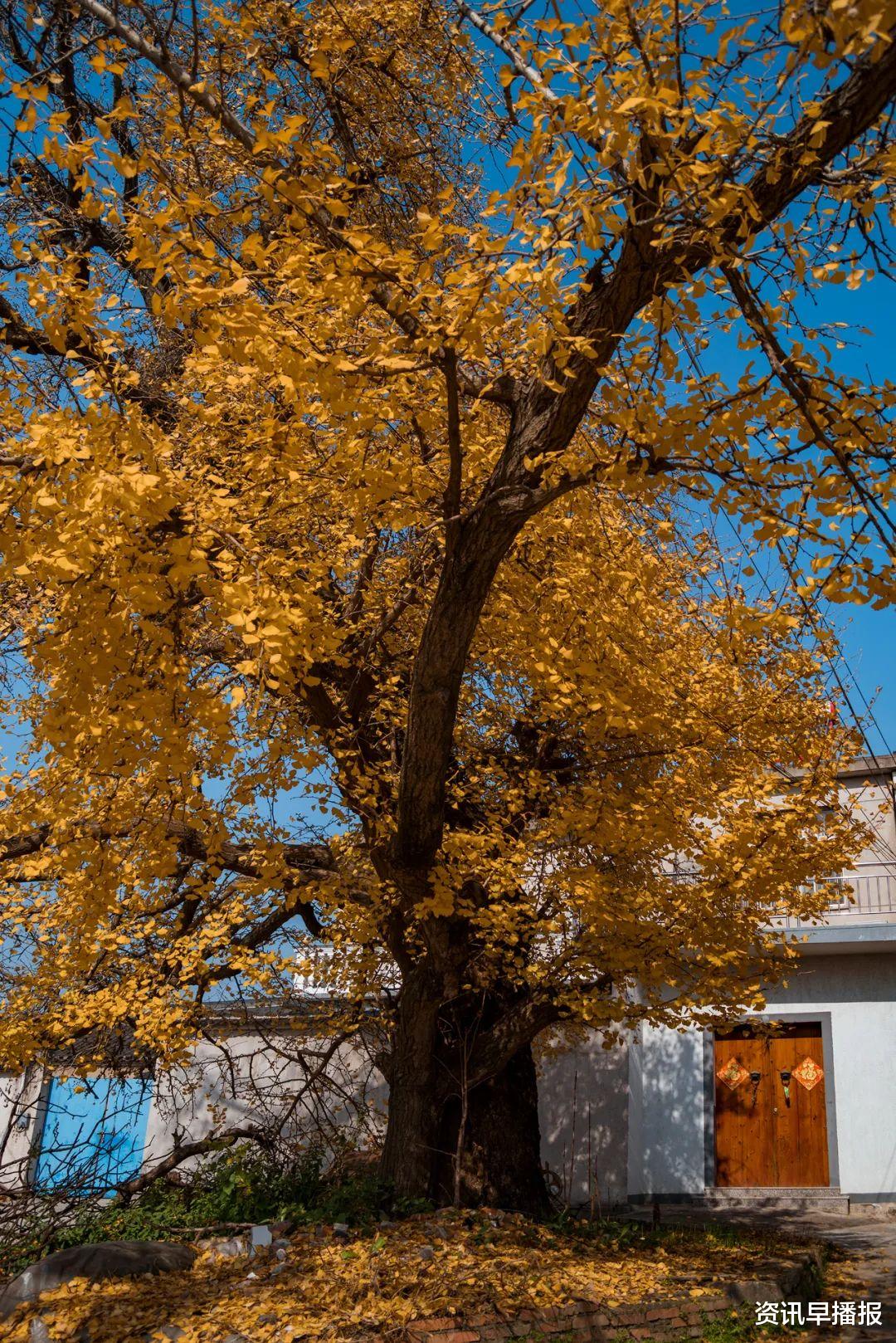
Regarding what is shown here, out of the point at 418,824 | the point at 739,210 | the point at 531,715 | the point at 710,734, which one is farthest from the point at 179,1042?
the point at 739,210

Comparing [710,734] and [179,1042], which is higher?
[710,734]

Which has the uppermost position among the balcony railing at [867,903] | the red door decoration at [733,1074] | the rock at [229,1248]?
the balcony railing at [867,903]

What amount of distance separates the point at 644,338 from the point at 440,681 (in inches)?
79.2

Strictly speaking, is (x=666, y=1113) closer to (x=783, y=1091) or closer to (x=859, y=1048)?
(x=783, y=1091)

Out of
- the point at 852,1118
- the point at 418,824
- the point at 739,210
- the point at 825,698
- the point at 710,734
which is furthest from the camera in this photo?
the point at 852,1118

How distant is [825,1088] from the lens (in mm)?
12500

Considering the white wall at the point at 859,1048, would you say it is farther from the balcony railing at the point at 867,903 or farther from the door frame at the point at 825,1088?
the balcony railing at the point at 867,903

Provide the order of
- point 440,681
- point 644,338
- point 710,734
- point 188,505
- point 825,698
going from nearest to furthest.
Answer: point 644,338 < point 188,505 < point 440,681 < point 710,734 < point 825,698

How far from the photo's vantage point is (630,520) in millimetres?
7906

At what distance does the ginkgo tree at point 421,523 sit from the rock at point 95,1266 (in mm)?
1852

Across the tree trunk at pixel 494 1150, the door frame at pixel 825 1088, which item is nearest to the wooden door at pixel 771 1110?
the door frame at pixel 825 1088

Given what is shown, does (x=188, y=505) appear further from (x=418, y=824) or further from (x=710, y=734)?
(x=710, y=734)

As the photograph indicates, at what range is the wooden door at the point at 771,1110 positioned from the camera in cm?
1262

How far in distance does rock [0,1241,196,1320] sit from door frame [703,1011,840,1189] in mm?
7968
